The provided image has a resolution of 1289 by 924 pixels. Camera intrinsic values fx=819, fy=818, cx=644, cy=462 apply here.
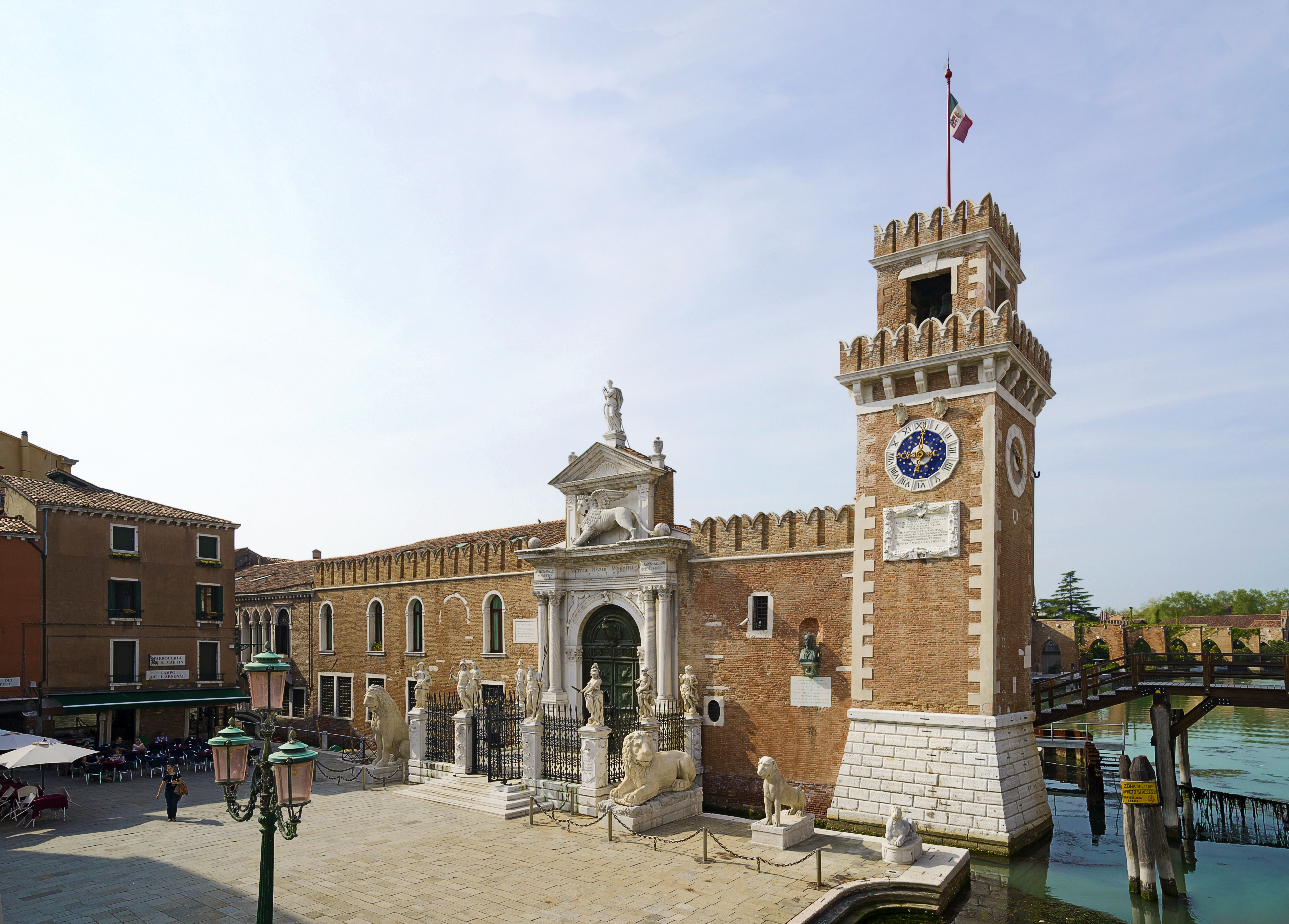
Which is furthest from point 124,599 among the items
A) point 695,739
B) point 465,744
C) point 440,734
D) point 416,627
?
point 695,739

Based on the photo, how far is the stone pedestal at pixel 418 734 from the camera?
2233 cm

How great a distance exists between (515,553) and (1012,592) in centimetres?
1442

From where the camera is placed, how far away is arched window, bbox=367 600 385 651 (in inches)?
1188

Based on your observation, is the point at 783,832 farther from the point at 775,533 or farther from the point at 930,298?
the point at 930,298

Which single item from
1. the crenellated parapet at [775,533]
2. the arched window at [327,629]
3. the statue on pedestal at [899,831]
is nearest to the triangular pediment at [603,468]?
the crenellated parapet at [775,533]

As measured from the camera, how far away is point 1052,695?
1952 centimetres

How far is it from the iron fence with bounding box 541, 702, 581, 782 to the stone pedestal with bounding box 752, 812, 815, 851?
5.19 m

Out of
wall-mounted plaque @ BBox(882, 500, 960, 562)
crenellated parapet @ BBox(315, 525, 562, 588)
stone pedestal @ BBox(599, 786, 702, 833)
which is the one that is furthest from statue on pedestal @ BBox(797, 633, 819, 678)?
crenellated parapet @ BBox(315, 525, 562, 588)

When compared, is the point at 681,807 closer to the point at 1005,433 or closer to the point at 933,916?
the point at 933,916

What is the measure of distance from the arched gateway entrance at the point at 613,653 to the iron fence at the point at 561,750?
2.30m

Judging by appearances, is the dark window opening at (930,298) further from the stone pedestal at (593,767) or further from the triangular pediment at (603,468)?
the stone pedestal at (593,767)

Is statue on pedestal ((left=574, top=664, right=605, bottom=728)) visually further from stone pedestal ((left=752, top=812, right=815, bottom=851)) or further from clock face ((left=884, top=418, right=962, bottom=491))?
clock face ((left=884, top=418, right=962, bottom=491))

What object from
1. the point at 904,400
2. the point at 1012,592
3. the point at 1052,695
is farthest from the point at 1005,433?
the point at 1052,695

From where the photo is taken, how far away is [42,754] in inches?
672
